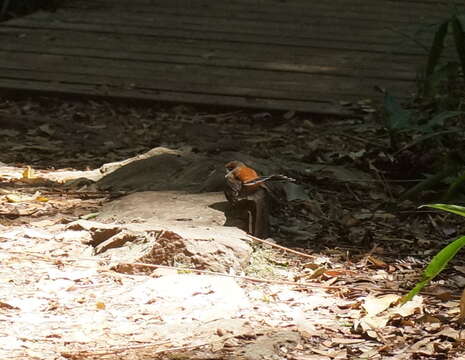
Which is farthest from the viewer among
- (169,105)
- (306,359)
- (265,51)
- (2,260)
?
(265,51)

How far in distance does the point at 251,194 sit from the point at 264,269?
17.8 inches

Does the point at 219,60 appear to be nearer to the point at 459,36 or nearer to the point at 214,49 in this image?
the point at 214,49

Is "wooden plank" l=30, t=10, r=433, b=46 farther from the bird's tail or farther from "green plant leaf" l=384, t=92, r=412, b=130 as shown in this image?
the bird's tail

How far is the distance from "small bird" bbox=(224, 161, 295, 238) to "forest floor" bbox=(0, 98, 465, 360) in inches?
4.1

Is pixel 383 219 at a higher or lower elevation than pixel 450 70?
lower

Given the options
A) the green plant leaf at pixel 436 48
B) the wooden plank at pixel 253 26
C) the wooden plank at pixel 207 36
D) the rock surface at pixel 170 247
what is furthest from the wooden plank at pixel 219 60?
the rock surface at pixel 170 247

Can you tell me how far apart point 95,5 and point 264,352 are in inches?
254

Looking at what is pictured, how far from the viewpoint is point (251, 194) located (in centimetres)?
401

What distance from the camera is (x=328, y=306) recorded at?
333 cm

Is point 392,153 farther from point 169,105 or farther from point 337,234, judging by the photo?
point 169,105

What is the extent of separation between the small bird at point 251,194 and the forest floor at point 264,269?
103 millimetres

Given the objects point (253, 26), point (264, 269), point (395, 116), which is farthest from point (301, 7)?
point (264, 269)

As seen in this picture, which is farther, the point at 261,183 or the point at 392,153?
the point at 392,153

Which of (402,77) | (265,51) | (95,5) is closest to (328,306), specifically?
(402,77)
